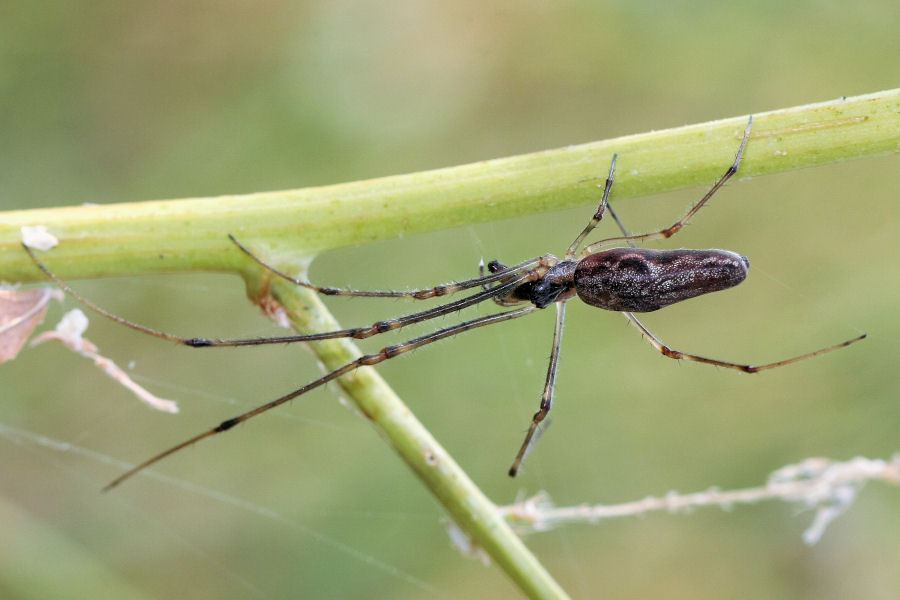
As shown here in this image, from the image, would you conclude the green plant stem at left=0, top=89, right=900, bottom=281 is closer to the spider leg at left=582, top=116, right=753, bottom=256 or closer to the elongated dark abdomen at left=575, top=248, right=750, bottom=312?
the spider leg at left=582, top=116, right=753, bottom=256

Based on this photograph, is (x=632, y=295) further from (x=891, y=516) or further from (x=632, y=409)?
(x=891, y=516)

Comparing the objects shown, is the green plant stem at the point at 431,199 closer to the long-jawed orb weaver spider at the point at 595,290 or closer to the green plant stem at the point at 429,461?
the green plant stem at the point at 429,461

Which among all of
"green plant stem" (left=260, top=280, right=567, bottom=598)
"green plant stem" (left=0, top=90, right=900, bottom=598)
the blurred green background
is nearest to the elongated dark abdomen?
"green plant stem" (left=0, top=90, right=900, bottom=598)

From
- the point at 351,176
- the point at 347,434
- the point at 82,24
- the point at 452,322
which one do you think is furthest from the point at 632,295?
the point at 82,24

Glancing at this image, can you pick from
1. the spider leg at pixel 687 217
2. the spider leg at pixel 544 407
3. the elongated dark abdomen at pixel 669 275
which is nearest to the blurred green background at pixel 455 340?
the spider leg at pixel 544 407

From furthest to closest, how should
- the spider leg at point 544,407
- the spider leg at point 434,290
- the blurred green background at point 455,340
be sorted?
the blurred green background at point 455,340 → the spider leg at point 544,407 → the spider leg at point 434,290

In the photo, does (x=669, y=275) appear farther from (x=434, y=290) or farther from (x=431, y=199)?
(x=431, y=199)

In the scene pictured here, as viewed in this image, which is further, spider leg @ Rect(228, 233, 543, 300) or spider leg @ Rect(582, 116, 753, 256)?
spider leg @ Rect(228, 233, 543, 300)
